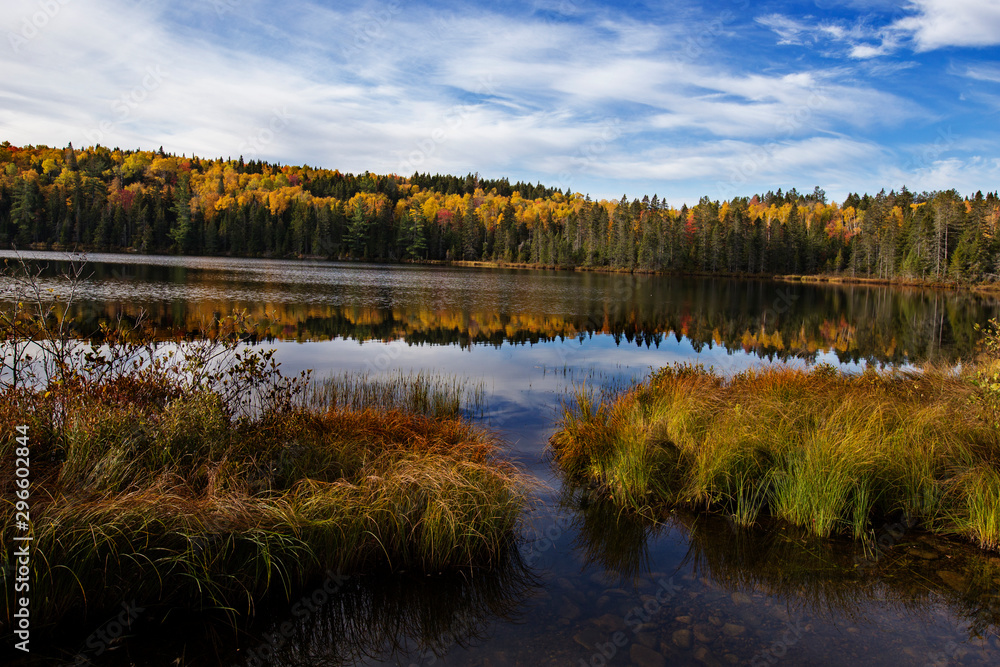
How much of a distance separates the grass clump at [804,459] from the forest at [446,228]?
91227 millimetres

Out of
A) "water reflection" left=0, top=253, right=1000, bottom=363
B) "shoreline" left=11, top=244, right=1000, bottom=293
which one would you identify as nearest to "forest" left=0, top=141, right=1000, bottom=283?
"shoreline" left=11, top=244, right=1000, bottom=293

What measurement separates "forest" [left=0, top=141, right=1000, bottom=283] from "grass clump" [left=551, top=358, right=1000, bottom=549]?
9123 cm

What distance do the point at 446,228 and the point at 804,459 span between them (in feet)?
422

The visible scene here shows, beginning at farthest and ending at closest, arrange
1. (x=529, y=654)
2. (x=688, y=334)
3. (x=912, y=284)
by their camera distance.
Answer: (x=912, y=284)
(x=688, y=334)
(x=529, y=654)

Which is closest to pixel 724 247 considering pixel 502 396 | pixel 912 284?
pixel 912 284

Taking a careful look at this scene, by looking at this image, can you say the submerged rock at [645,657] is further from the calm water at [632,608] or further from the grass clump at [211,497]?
the grass clump at [211,497]

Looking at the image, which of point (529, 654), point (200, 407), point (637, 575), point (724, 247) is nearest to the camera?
point (529, 654)

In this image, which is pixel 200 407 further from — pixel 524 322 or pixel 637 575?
pixel 524 322

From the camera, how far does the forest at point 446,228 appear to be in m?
93.5

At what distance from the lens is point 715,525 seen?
6.84 meters

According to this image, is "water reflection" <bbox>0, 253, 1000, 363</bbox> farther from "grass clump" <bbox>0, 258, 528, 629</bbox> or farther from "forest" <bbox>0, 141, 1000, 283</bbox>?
"forest" <bbox>0, 141, 1000, 283</bbox>

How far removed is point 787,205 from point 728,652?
184440 millimetres

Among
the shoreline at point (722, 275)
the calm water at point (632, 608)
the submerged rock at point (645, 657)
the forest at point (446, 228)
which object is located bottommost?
the submerged rock at point (645, 657)

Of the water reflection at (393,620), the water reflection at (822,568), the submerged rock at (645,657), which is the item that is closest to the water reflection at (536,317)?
the water reflection at (393,620)
